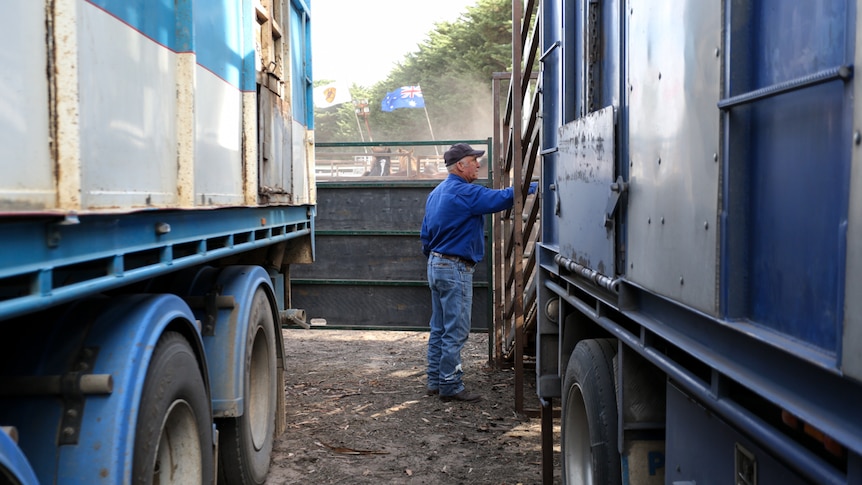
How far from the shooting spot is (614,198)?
2869mm

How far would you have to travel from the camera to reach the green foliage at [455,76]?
40.4 metres

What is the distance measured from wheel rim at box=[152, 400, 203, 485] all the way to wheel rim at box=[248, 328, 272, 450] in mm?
1781

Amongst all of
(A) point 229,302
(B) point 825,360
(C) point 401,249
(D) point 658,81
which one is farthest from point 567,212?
(C) point 401,249

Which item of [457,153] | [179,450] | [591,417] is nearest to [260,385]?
[179,450]

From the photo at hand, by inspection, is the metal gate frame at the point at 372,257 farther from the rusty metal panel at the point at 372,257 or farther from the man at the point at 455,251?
the man at the point at 455,251

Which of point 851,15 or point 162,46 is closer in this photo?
point 851,15

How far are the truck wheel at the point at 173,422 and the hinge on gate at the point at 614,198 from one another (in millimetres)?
1762

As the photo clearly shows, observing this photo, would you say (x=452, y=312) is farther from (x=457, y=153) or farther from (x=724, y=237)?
(x=724, y=237)

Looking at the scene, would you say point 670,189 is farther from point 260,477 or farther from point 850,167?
point 260,477

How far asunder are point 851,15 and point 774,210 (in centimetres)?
47

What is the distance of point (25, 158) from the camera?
194 cm

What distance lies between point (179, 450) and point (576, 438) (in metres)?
1.92

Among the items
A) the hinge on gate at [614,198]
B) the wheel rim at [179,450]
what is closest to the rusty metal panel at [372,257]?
the wheel rim at [179,450]

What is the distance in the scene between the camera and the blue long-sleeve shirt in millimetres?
6754
